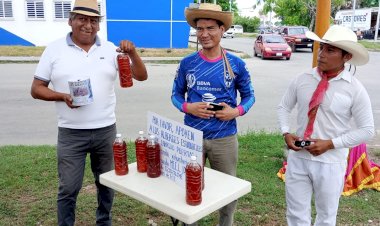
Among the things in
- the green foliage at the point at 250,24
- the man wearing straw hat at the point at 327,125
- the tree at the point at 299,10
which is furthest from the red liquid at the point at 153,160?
the green foliage at the point at 250,24

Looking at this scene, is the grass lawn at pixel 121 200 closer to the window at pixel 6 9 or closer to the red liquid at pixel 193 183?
the red liquid at pixel 193 183

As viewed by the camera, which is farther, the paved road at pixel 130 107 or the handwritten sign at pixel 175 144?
the paved road at pixel 130 107

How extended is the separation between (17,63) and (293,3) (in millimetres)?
29794

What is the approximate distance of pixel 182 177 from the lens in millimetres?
2408

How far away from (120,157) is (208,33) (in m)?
1.10

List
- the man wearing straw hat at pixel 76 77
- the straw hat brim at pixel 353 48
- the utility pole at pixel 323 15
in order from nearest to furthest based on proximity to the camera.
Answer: the straw hat brim at pixel 353 48
the man wearing straw hat at pixel 76 77
the utility pole at pixel 323 15

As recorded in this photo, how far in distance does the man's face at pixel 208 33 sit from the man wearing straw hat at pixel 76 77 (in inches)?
20.8

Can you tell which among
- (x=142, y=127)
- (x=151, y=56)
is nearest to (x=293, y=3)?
(x=151, y=56)

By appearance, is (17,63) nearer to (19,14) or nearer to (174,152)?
(19,14)

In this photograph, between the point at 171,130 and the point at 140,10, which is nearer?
the point at 171,130

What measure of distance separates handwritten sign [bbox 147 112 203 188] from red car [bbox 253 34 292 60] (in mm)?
17653

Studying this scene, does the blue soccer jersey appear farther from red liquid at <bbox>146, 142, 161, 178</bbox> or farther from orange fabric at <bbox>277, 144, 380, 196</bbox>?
orange fabric at <bbox>277, 144, 380, 196</bbox>

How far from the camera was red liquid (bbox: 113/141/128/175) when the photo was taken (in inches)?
101

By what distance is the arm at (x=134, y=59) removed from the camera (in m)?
2.80
